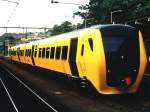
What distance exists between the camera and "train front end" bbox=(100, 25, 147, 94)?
15.2 metres

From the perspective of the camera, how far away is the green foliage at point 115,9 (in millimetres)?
58331

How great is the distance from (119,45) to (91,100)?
2.65 metres

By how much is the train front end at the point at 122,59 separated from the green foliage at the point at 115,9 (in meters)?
39.9

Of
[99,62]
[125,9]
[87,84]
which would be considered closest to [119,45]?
[99,62]

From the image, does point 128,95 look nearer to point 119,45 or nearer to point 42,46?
point 119,45

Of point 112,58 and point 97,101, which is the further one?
point 97,101

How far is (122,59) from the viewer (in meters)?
15.5

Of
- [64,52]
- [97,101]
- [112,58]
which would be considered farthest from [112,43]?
[64,52]

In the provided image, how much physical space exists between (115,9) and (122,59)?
166ft

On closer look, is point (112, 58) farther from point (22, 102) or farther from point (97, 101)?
point (22, 102)

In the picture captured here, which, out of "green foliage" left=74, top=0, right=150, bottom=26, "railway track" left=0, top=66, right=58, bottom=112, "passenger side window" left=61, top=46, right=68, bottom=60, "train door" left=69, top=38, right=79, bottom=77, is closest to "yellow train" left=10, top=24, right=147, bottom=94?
"train door" left=69, top=38, right=79, bottom=77

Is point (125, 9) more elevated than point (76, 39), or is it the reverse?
point (125, 9)

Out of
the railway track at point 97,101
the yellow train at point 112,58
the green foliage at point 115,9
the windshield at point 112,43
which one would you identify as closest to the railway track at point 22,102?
the railway track at point 97,101

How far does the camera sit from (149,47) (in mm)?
27531
